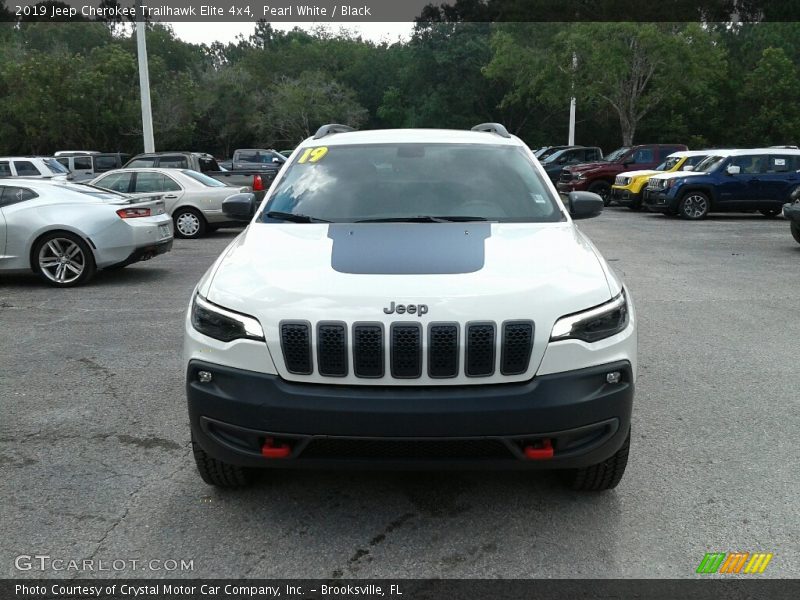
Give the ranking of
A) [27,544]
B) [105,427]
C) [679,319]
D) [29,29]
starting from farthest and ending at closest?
[29,29] < [679,319] < [105,427] < [27,544]

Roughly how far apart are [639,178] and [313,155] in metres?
18.4

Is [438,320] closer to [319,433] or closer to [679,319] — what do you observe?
[319,433]

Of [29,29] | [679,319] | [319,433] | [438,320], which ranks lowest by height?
[679,319]

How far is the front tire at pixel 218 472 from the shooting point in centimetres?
358

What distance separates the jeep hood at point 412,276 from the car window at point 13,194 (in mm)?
7082

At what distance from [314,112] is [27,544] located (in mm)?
52400

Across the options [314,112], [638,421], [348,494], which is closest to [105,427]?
[348,494]

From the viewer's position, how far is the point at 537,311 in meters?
3.15

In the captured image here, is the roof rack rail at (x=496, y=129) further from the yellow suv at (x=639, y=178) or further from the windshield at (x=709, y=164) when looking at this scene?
the yellow suv at (x=639, y=178)

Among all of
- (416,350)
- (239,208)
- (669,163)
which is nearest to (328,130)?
(239,208)

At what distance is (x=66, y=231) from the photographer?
31.9 feet

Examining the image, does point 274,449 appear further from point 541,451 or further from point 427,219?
point 427,219

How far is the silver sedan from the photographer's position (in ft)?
31.7

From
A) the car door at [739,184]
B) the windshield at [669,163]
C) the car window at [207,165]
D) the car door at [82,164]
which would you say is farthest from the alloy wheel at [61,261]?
the car door at [82,164]
